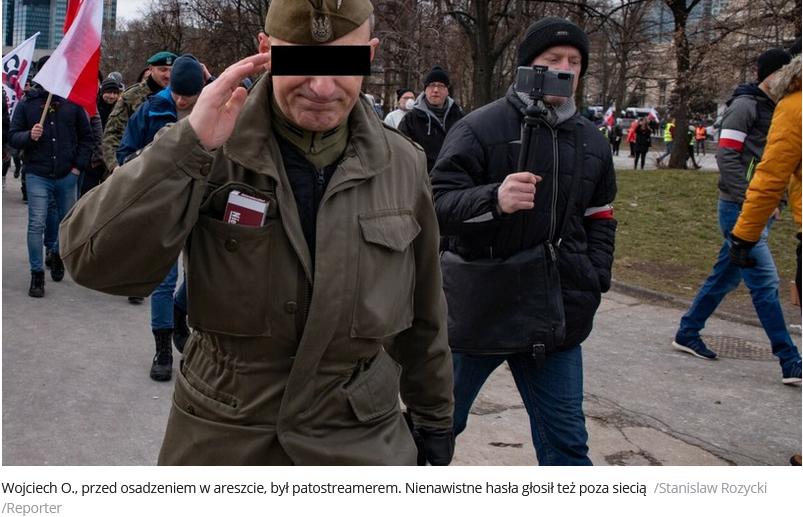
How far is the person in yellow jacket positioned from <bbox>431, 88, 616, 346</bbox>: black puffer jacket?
65.1 inches

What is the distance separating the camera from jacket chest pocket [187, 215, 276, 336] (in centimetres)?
216

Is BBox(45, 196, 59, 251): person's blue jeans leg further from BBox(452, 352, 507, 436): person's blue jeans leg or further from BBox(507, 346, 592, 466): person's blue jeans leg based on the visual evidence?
BBox(507, 346, 592, 466): person's blue jeans leg

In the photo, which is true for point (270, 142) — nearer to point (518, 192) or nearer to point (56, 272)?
point (518, 192)

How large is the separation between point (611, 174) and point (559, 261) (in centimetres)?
44

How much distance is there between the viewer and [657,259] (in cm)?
1095

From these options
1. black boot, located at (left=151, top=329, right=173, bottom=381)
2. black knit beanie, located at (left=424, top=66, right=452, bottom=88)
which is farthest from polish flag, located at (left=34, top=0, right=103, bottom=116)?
black knit beanie, located at (left=424, top=66, right=452, bottom=88)

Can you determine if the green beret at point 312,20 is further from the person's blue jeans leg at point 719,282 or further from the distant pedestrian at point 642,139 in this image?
the distant pedestrian at point 642,139

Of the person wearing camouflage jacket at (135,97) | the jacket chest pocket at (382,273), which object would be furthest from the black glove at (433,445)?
the person wearing camouflage jacket at (135,97)

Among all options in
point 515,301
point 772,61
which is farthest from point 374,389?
point 772,61

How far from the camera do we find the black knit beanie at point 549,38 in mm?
3580

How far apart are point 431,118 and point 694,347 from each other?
316 cm

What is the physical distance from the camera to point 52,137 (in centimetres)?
842

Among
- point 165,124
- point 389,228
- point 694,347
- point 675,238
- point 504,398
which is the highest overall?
point 165,124
